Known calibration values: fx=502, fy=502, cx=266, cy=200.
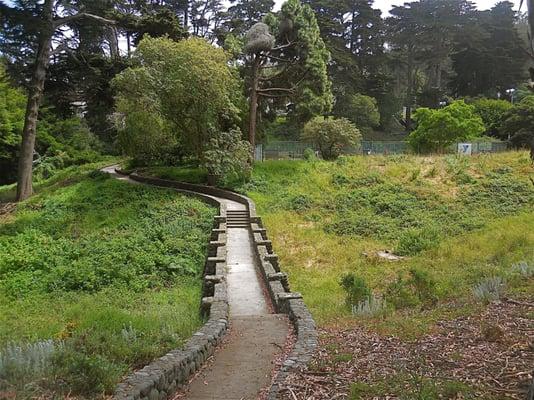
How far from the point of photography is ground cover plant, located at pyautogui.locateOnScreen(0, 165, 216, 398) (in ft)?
16.3

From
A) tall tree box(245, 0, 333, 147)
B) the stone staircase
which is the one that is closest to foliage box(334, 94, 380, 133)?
tall tree box(245, 0, 333, 147)

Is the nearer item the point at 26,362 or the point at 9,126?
the point at 26,362

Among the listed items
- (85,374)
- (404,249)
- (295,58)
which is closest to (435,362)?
(85,374)

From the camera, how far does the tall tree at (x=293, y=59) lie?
26266mm

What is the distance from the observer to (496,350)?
5703 mm

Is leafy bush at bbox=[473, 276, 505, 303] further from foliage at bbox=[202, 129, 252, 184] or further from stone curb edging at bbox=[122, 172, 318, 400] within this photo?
foliage at bbox=[202, 129, 252, 184]

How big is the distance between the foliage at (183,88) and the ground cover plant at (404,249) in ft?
12.3

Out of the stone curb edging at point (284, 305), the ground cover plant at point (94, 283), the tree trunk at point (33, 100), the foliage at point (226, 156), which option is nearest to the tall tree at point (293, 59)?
the foliage at point (226, 156)

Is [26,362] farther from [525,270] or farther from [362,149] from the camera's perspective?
[362,149]

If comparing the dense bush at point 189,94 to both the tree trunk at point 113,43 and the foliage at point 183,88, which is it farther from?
the tree trunk at point 113,43

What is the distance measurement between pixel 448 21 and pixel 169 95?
39812 millimetres

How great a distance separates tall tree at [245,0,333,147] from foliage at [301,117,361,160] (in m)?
1.10

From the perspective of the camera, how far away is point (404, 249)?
17.0m

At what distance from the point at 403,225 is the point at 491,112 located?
96.2 ft
